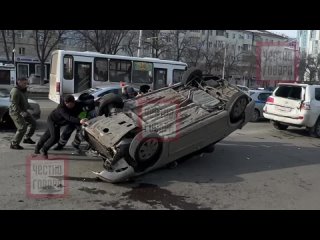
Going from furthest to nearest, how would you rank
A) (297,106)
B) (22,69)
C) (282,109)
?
(22,69)
(282,109)
(297,106)

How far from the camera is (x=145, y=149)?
20.7ft

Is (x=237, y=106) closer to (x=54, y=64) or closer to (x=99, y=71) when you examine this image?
(x=99, y=71)

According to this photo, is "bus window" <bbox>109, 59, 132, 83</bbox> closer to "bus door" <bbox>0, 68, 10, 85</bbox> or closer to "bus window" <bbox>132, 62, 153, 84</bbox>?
"bus window" <bbox>132, 62, 153, 84</bbox>

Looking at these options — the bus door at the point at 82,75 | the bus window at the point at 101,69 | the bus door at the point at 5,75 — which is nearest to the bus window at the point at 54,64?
the bus door at the point at 82,75

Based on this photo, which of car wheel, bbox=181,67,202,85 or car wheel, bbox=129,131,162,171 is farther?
car wheel, bbox=181,67,202,85

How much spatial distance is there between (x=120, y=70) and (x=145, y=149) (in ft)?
47.6

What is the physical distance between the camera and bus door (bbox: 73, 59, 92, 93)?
1886cm

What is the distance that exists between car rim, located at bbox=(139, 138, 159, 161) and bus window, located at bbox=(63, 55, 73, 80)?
13.2 m

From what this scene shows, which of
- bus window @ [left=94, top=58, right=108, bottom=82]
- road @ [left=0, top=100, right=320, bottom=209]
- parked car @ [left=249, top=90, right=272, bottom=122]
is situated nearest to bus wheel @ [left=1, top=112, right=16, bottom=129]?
road @ [left=0, top=100, right=320, bottom=209]

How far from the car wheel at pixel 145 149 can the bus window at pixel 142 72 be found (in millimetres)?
14524

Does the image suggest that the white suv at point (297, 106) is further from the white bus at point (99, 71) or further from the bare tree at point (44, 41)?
the bare tree at point (44, 41)

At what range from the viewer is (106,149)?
6.60 metres

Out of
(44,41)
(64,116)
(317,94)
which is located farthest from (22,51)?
(64,116)
